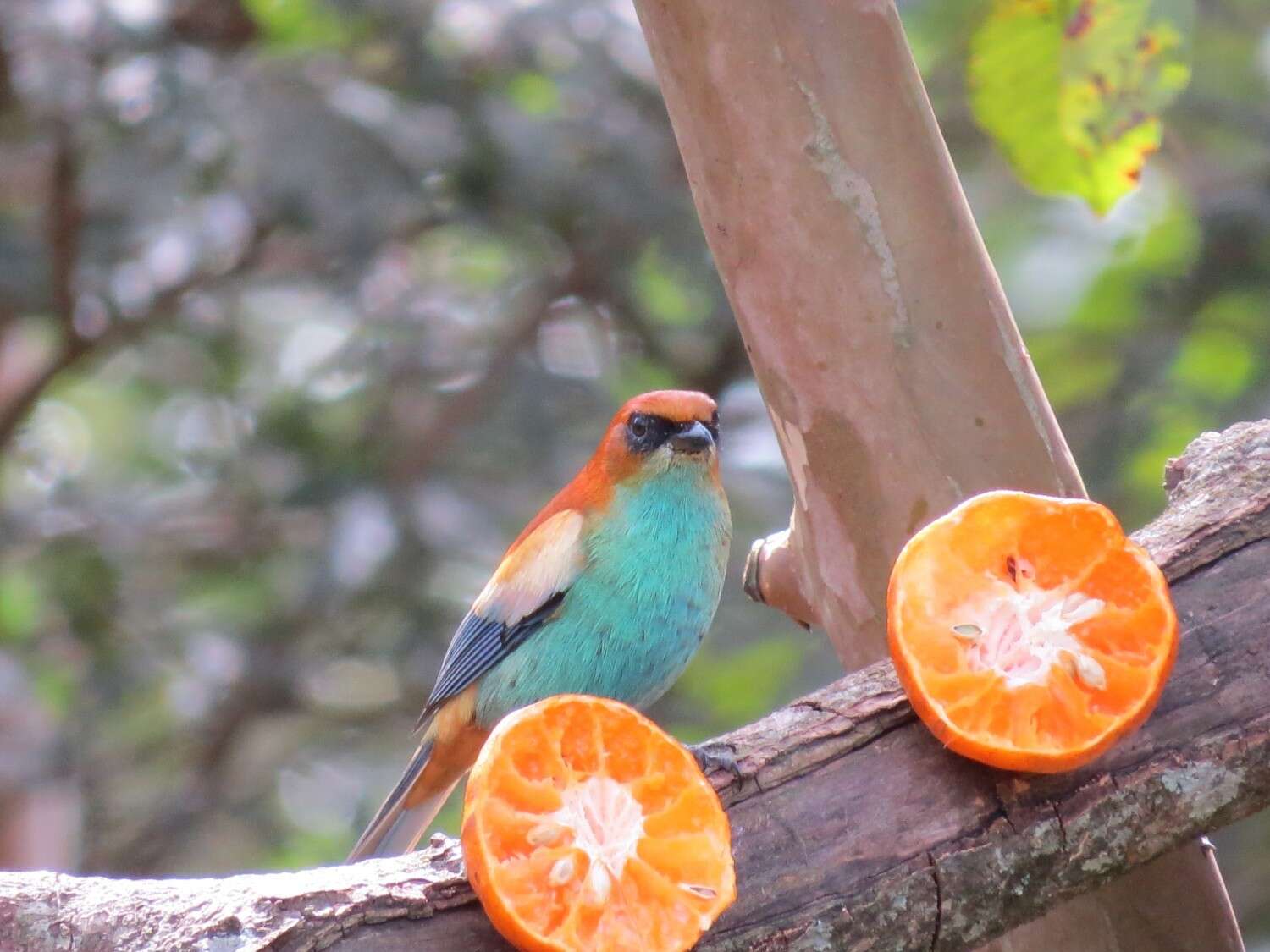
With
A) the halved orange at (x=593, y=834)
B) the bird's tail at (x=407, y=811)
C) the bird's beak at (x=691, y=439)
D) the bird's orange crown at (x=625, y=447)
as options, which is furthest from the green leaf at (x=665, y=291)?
the halved orange at (x=593, y=834)

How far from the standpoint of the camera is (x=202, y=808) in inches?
201

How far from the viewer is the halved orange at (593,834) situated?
1857 mm

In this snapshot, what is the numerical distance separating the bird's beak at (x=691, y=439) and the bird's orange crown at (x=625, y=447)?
0.03m

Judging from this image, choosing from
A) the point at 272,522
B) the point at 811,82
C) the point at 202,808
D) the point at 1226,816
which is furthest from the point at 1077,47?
the point at 202,808

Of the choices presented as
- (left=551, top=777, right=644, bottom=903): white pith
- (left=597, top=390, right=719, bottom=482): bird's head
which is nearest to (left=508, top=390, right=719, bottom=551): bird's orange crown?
(left=597, top=390, right=719, bottom=482): bird's head

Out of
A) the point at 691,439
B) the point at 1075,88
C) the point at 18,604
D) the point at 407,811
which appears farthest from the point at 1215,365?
the point at 18,604

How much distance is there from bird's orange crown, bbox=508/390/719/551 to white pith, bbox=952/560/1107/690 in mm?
1377

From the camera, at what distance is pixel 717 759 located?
209cm

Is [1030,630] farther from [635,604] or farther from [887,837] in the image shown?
[635,604]

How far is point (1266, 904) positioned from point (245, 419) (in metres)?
3.70

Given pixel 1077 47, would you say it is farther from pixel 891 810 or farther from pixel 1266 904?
pixel 1266 904

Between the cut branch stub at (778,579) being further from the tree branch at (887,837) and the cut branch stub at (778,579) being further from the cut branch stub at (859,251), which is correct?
the tree branch at (887,837)

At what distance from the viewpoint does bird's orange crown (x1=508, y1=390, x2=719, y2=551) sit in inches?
136

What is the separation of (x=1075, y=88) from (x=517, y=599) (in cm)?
155
